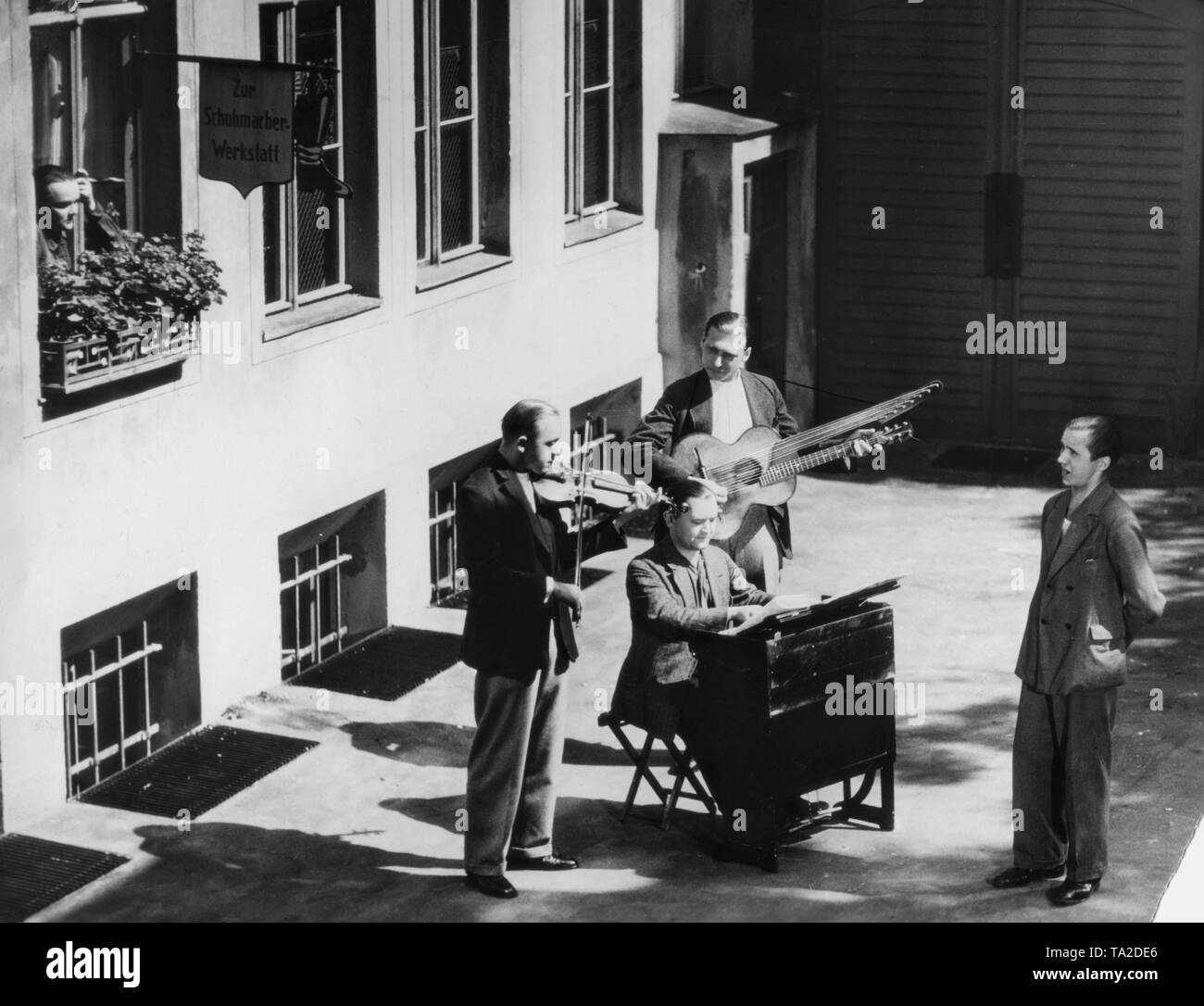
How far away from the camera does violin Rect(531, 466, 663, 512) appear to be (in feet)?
31.5

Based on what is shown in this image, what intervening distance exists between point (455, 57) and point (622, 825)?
5.67 metres

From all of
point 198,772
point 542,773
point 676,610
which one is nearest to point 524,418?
point 676,610

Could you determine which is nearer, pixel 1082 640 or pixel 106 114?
pixel 1082 640

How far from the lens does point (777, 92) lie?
18.0 meters

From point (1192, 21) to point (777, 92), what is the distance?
320cm

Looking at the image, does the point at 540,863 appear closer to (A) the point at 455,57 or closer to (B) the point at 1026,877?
(B) the point at 1026,877

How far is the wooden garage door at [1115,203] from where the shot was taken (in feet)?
57.2

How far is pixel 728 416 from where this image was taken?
11.4 metres

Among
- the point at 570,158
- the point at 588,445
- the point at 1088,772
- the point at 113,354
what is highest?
the point at 570,158

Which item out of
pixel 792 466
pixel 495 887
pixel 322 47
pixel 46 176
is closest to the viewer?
pixel 495 887

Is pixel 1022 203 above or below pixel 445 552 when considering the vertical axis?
above

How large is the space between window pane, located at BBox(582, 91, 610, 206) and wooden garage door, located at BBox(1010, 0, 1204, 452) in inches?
141

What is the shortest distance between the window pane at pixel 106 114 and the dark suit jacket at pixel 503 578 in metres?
2.78
